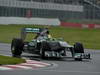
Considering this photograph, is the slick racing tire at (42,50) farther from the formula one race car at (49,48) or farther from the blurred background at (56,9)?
the blurred background at (56,9)

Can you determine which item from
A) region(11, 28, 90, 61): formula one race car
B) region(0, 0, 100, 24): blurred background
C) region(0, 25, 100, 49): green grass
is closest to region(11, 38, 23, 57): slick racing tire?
region(11, 28, 90, 61): formula one race car

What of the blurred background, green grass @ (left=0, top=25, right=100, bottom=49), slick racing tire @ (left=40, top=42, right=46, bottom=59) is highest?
the blurred background

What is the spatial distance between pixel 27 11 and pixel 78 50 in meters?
56.1

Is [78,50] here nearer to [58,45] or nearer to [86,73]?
[58,45]

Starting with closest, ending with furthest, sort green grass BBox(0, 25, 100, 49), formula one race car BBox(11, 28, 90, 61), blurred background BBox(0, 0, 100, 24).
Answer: formula one race car BBox(11, 28, 90, 61) → green grass BBox(0, 25, 100, 49) → blurred background BBox(0, 0, 100, 24)

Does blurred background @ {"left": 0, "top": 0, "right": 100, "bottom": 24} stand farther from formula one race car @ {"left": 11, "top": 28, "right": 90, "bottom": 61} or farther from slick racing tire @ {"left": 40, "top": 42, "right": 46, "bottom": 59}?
slick racing tire @ {"left": 40, "top": 42, "right": 46, "bottom": 59}

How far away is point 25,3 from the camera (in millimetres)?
74000

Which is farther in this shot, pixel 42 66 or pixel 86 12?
pixel 86 12

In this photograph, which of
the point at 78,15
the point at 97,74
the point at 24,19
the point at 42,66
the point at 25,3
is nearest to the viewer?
the point at 97,74

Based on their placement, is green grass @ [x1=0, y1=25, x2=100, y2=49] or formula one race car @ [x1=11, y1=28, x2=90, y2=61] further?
green grass @ [x1=0, y1=25, x2=100, y2=49]

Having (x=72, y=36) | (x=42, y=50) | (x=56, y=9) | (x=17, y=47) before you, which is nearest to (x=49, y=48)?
(x=42, y=50)

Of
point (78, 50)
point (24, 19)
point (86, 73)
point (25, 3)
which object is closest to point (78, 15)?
point (25, 3)

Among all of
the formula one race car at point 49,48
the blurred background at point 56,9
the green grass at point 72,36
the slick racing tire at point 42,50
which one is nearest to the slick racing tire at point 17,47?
the formula one race car at point 49,48

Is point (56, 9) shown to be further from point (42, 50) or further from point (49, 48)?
point (49, 48)
